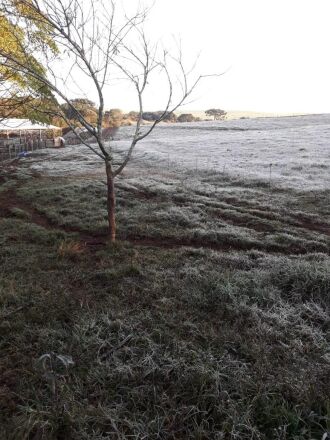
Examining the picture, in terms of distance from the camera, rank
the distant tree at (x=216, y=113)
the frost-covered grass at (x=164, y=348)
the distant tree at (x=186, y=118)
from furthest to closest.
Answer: the distant tree at (x=216, y=113), the distant tree at (x=186, y=118), the frost-covered grass at (x=164, y=348)

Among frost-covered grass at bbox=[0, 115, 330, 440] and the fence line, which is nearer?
frost-covered grass at bbox=[0, 115, 330, 440]

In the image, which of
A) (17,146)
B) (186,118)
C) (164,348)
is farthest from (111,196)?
(186,118)

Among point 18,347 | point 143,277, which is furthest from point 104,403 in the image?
point 143,277

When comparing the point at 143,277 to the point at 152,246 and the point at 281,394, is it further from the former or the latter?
the point at 281,394

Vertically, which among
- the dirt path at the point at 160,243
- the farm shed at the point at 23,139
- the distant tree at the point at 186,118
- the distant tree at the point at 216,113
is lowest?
the dirt path at the point at 160,243

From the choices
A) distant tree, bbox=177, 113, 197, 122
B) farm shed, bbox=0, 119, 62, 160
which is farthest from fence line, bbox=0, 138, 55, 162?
distant tree, bbox=177, 113, 197, 122

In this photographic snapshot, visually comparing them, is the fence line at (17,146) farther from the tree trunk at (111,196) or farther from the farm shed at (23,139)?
the tree trunk at (111,196)

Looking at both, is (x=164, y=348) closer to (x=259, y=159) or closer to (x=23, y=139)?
(x=259, y=159)

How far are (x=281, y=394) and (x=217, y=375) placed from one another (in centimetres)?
78

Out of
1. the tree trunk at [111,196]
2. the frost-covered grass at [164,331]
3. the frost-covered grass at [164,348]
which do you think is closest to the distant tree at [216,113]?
the frost-covered grass at [164,331]

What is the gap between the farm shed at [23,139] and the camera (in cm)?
3592

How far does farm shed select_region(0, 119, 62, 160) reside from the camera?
118 feet

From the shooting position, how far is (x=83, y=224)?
11.8 metres

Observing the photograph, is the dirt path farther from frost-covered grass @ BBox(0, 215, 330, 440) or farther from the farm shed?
the farm shed
